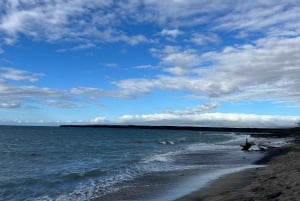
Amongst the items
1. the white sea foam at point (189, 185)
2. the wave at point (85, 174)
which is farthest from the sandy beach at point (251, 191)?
the wave at point (85, 174)

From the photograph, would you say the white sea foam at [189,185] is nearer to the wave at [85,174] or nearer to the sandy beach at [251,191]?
the sandy beach at [251,191]

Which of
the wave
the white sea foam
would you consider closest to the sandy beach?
the white sea foam

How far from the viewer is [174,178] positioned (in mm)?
23578

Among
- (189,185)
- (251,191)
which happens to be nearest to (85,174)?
(189,185)

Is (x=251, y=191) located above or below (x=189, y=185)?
above

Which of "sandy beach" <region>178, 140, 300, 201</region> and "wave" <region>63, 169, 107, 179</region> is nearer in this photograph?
"sandy beach" <region>178, 140, 300, 201</region>

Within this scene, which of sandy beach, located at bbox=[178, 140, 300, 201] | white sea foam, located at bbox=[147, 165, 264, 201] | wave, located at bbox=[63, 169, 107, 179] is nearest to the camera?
sandy beach, located at bbox=[178, 140, 300, 201]

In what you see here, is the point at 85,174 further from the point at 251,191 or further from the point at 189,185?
the point at 251,191

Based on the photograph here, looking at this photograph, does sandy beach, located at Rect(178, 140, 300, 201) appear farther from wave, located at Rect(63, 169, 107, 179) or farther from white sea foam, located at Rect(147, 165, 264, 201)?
wave, located at Rect(63, 169, 107, 179)

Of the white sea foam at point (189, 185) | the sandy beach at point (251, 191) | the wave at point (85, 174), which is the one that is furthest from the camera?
the wave at point (85, 174)

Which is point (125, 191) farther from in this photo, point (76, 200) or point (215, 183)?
point (215, 183)

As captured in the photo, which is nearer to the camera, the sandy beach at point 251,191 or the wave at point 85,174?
the sandy beach at point 251,191

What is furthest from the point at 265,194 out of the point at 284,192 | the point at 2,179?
the point at 2,179

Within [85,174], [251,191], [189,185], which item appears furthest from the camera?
[85,174]
